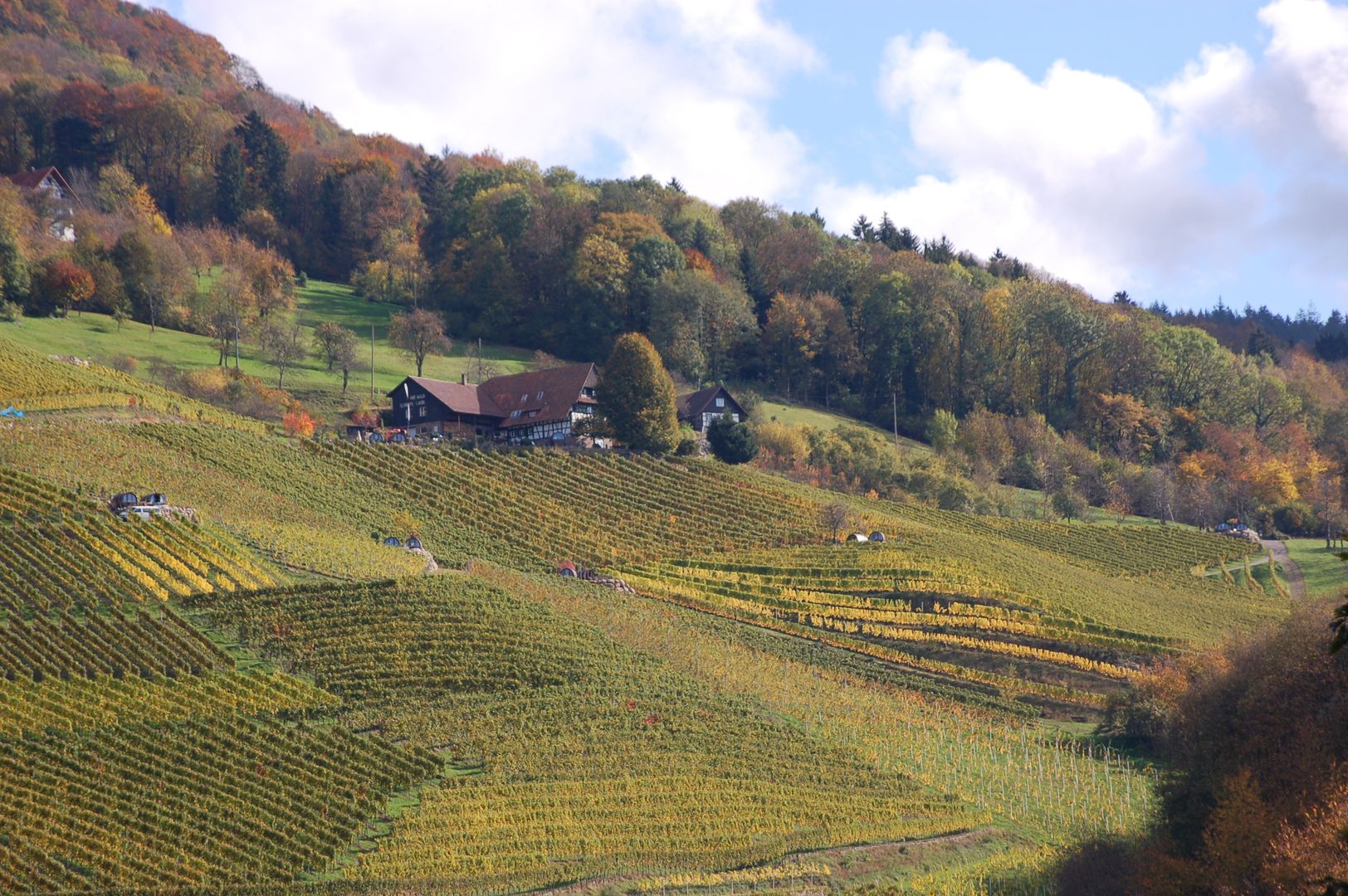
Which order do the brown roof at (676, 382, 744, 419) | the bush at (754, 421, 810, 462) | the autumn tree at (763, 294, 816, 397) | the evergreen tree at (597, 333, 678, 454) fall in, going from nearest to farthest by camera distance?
the evergreen tree at (597, 333, 678, 454) < the bush at (754, 421, 810, 462) < the brown roof at (676, 382, 744, 419) < the autumn tree at (763, 294, 816, 397)

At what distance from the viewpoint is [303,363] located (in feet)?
312

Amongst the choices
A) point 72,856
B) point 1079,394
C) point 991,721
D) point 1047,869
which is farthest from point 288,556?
point 1079,394

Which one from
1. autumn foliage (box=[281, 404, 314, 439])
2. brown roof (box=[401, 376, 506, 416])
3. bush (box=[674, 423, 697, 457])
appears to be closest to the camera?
autumn foliage (box=[281, 404, 314, 439])

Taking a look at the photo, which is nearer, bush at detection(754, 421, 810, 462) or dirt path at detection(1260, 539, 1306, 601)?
dirt path at detection(1260, 539, 1306, 601)

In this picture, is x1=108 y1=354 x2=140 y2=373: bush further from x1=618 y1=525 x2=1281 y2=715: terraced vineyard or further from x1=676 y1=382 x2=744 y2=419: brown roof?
x1=618 y1=525 x2=1281 y2=715: terraced vineyard

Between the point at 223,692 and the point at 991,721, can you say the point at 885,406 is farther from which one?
the point at 223,692

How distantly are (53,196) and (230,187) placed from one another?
55.9ft

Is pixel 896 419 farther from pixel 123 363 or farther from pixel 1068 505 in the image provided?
pixel 123 363

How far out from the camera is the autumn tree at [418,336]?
97688mm

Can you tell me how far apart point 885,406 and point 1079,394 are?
16119mm

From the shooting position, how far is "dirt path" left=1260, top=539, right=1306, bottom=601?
72750 millimetres

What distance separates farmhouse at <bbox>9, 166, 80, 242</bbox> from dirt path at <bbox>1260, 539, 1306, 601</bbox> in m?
86.0

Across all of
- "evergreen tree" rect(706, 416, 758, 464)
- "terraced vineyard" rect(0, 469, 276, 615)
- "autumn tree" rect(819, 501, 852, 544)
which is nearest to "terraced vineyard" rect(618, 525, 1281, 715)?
"autumn tree" rect(819, 501, 852, 544)

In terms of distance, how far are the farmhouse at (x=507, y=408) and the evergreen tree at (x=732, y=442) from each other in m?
8.07
